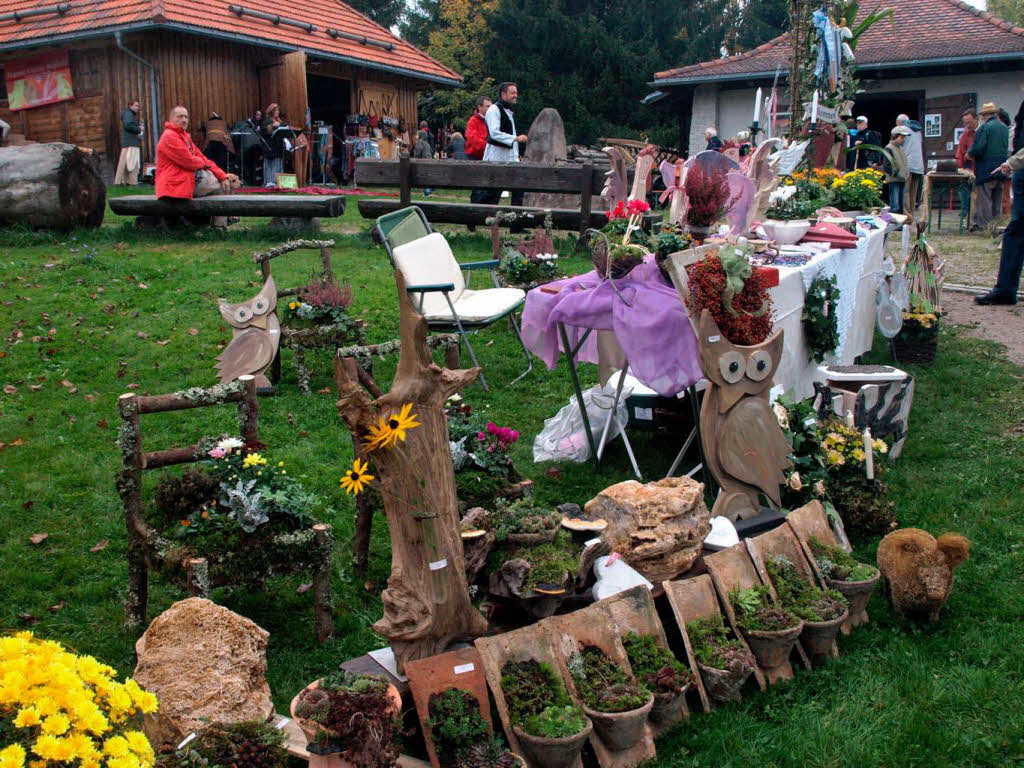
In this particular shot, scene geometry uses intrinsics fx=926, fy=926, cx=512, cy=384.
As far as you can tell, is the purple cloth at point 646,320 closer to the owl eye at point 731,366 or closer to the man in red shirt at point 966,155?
the owl eye at point 731,366

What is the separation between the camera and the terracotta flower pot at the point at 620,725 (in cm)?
281

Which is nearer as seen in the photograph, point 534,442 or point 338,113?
point 534,442

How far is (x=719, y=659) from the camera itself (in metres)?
3.20

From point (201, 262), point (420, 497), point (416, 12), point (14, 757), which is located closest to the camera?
point (14, 757)

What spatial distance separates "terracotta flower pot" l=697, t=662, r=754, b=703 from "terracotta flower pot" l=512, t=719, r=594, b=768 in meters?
0.58

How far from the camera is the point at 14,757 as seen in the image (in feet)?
5.63

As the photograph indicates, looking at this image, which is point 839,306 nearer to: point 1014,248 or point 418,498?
point 1014,248

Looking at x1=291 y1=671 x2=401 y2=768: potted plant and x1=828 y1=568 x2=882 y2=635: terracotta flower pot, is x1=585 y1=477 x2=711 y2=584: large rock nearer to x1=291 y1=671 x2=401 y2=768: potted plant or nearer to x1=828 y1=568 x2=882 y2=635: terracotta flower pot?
x1=828 y1=568 x2=882 y2=635: terracotta flower pot

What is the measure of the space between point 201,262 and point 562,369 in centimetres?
474

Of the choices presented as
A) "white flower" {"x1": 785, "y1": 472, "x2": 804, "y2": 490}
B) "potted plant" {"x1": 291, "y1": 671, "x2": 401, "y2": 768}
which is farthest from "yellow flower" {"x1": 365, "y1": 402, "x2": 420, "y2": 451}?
"white flower" {"x1": 785, "y1": 472, "x2": 804, "y2": 490}

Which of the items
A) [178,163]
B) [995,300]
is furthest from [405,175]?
[995,300]

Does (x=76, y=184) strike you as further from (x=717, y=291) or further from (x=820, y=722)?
(x=820, y=722)

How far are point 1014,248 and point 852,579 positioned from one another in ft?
22.2

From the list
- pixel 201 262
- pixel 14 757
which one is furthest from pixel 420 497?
pixel 201 262
